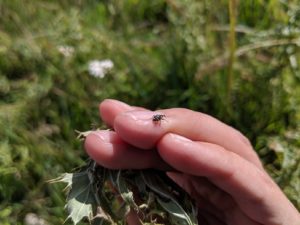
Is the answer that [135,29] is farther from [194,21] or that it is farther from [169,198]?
[169,198]

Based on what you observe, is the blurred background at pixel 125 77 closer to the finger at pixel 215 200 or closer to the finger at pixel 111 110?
the finger at pixel 215 200

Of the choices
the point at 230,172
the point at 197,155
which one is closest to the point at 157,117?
the point at 197,155

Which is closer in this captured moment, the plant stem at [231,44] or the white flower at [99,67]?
the plant stem at [231,44]

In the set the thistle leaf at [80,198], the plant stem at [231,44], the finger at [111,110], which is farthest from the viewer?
the plant stem at [231,44]

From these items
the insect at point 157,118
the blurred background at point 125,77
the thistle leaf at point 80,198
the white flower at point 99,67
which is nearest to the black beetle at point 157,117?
the insect at point 157,118

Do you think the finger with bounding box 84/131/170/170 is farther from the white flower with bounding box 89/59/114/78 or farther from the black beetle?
the white flower with bounding box 89/59/114/78

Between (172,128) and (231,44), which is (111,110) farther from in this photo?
(231,44)

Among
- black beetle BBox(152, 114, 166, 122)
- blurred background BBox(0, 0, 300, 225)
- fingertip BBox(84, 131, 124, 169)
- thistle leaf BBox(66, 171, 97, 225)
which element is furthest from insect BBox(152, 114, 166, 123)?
blurred background BBox(0, 0, 300, 225)
